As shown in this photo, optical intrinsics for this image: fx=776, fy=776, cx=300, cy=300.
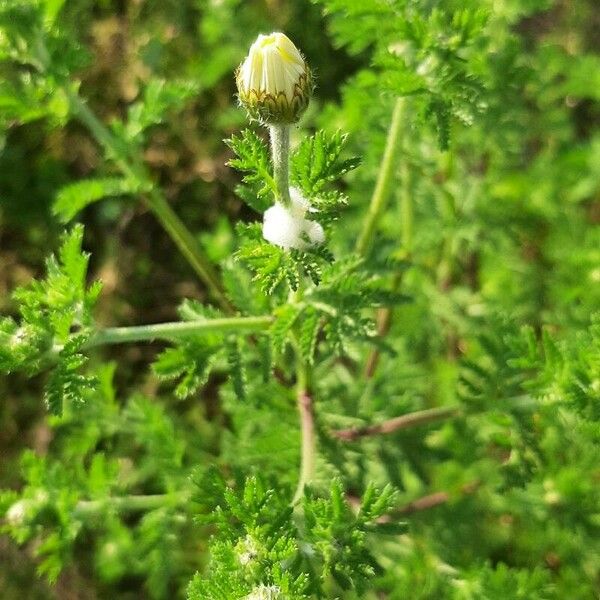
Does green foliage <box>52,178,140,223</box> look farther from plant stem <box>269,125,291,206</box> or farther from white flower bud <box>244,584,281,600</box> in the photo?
white flower bud <box>244,584,281,600</box>

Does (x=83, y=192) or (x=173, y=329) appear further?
(x=83, y=192)

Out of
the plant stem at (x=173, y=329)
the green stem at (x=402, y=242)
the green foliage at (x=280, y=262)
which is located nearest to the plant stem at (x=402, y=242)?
the green stem at (x=402, y=242)

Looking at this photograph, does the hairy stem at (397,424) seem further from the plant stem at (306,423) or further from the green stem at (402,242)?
the green stem at (402,242)

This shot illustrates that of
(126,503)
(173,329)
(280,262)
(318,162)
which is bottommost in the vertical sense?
(126,503)

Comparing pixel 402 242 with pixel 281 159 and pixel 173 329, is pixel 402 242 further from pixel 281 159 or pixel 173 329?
pixel 281 159

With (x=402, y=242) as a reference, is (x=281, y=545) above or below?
above

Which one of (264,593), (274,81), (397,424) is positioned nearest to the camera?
(274,81)

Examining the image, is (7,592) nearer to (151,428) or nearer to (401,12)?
(151,428)

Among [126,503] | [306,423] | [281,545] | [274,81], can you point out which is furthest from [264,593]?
[126,503]
